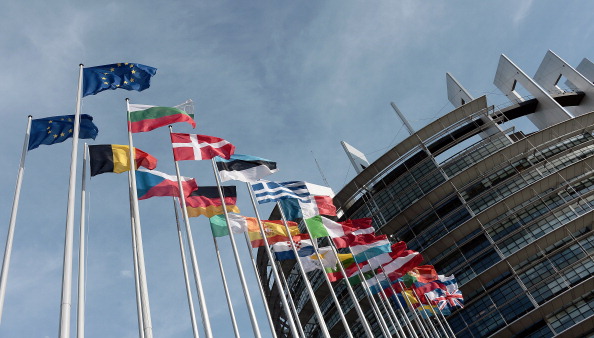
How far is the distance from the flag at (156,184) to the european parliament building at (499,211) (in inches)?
1442

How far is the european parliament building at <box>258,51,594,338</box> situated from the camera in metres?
47.2

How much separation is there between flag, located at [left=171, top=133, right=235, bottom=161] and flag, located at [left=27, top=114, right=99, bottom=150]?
3.49 meters

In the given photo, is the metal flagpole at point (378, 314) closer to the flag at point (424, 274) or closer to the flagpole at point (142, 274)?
the flag at point (424, 274)

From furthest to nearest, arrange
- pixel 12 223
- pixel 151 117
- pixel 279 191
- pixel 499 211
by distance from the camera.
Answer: pixel 499 211
pixel 279 191
pixel 151 117
pixel 12 223

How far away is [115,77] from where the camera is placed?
65.7 ft

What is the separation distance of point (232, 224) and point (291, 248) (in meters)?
5.38

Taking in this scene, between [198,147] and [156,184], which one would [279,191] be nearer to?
[198,147]

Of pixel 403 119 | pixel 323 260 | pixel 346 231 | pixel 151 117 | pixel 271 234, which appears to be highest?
pixel 403 119

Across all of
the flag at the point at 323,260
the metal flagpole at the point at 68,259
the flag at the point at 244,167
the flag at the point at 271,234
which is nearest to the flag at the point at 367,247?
the flag at the point at 323,260

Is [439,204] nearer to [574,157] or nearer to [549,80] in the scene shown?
[574,157]

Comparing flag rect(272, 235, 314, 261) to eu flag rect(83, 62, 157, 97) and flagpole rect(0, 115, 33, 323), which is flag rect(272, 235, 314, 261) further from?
flagpole rect(0, 115, 33, 323)

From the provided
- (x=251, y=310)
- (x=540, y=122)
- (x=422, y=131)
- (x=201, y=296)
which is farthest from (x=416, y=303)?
(x=540, y=122)

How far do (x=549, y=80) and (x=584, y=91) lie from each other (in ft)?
19.4

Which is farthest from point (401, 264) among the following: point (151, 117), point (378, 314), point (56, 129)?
point (56, 129)
